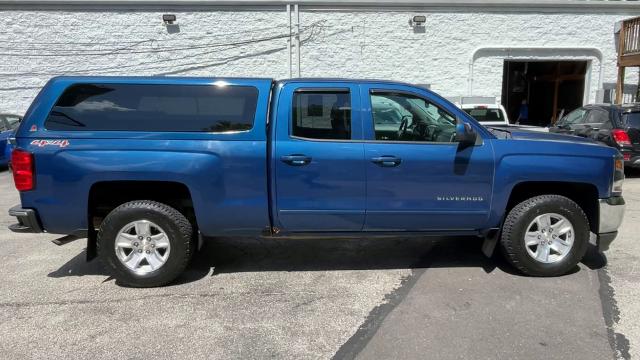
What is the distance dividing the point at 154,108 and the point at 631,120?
9.11 metres

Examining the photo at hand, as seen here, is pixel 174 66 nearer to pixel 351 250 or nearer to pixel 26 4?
pixel 26 4

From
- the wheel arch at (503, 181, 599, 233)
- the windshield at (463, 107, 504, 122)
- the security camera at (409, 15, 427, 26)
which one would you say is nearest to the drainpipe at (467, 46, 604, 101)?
the security camera at (409, 15, 427, 26)

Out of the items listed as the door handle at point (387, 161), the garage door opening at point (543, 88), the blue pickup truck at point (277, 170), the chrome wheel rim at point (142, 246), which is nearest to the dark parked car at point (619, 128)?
the garage door opening at point (543, 88)

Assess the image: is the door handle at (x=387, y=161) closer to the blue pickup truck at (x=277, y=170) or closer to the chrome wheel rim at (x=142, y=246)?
the blue pickup truck at (x=277, y=170)

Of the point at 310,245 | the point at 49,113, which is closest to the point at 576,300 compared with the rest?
the point at 310,245

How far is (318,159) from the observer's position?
4051 mm

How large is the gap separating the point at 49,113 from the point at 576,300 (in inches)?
185

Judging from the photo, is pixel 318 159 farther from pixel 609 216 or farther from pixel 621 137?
pixel 621 137

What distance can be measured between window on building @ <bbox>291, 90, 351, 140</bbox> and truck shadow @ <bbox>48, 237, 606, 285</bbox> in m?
1.39

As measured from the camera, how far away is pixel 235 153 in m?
4.00

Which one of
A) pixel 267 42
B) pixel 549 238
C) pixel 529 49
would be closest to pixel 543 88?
pixel 529 49

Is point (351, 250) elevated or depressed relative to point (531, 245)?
depressed

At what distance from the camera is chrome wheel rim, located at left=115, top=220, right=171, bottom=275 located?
4.11 metres

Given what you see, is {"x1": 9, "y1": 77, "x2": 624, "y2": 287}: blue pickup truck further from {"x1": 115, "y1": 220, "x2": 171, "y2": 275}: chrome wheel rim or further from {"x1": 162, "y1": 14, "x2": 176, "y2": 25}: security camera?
{"x1": 162, "y1": 14, "x2": 176, "y2": 25}: security camera
